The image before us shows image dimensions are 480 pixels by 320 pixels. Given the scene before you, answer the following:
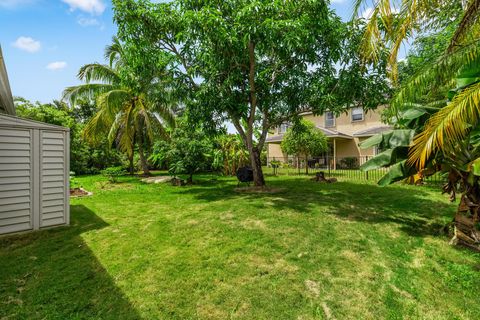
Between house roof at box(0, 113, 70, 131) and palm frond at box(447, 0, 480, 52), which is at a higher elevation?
palm frond at box(447, 0, 480, 52)

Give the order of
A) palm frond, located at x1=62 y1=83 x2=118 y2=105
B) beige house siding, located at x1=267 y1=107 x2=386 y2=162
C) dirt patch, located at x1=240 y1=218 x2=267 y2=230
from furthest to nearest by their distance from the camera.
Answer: beige house siding, located at x1=267 y1=107 x2=386 y2=162 → palm frond, located at x1=62 y1=83 x2=118 y2=105 → dirt patch, located at x1=240 y1=218 x2=267 y2=230

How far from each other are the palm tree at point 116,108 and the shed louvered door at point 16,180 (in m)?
10.3

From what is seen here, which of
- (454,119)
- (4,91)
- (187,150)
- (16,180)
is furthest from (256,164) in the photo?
(4,91)

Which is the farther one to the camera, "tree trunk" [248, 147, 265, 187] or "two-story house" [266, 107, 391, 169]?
"two-story house" [266, 107, 391, 169]

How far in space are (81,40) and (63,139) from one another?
14.3ft

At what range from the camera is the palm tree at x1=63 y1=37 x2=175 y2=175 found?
1538 centimetres

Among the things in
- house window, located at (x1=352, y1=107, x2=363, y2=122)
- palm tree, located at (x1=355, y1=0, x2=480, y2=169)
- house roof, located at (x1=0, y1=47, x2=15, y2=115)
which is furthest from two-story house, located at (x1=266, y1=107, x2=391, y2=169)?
house roof, located at (x1=0, y1=47, x2=15, y2=115)

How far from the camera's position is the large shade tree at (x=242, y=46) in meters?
7.81

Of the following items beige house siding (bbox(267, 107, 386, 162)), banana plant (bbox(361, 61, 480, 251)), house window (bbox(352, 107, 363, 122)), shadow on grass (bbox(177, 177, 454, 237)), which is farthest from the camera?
house window (bbox(352, 107, 363, 122))

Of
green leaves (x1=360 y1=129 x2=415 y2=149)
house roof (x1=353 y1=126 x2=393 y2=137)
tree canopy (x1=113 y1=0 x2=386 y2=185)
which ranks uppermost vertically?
tree canopy (x1=113 y1=0 x2=386 y2=185)

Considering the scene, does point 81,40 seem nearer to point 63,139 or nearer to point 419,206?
point 63,139

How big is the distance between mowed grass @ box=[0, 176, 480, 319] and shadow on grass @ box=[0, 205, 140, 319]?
0.02 m

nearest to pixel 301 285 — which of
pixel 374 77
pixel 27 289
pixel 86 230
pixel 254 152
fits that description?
pixel 27 289

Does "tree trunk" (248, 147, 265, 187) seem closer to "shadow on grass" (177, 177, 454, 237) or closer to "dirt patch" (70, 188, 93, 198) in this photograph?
"shadow on grass" (177, 177, 454, 237)
